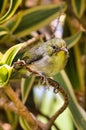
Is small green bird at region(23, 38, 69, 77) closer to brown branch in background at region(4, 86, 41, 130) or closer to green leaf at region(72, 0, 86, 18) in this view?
brown branch in background at region(4, 86, 41, 130)

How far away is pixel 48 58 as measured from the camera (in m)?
0.67

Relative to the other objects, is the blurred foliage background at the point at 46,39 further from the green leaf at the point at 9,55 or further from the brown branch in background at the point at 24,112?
the green leaf at the point at 9,55

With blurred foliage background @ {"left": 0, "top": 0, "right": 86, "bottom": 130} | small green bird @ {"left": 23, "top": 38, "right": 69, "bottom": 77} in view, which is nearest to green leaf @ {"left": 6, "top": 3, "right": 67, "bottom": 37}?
blurred foliage background @ {"left": 0, "top": 0, "right": 86, "bottom": 130}

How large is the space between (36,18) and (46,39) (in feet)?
0.26

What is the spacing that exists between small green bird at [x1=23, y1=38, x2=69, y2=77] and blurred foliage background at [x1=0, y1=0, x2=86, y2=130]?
162 millimetres

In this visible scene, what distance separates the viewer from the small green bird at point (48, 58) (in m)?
0.65

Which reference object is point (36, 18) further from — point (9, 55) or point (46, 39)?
point (9, 55)

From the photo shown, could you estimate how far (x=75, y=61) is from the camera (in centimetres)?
116

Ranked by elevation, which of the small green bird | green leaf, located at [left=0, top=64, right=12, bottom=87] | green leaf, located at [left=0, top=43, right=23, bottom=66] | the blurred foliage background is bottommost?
the blurred foliage background

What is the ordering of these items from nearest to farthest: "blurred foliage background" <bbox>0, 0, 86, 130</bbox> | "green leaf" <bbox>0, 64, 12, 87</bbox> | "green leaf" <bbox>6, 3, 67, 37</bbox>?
"green leaf" <bbox>0, 64, 12, 87</bbox> → "blurred foliage background" <bbox>0, 0, 86, 130</bbox> → "green leaf" <bbox>6, 3, 67, 37</bbox>

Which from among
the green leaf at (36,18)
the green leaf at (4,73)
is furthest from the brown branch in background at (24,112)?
the green leaf at (36,18)

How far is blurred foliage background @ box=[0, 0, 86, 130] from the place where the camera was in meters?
0.90

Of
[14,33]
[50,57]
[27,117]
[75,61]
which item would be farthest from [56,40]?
[75,61]

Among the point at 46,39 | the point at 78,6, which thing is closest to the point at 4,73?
the point at 46,39
